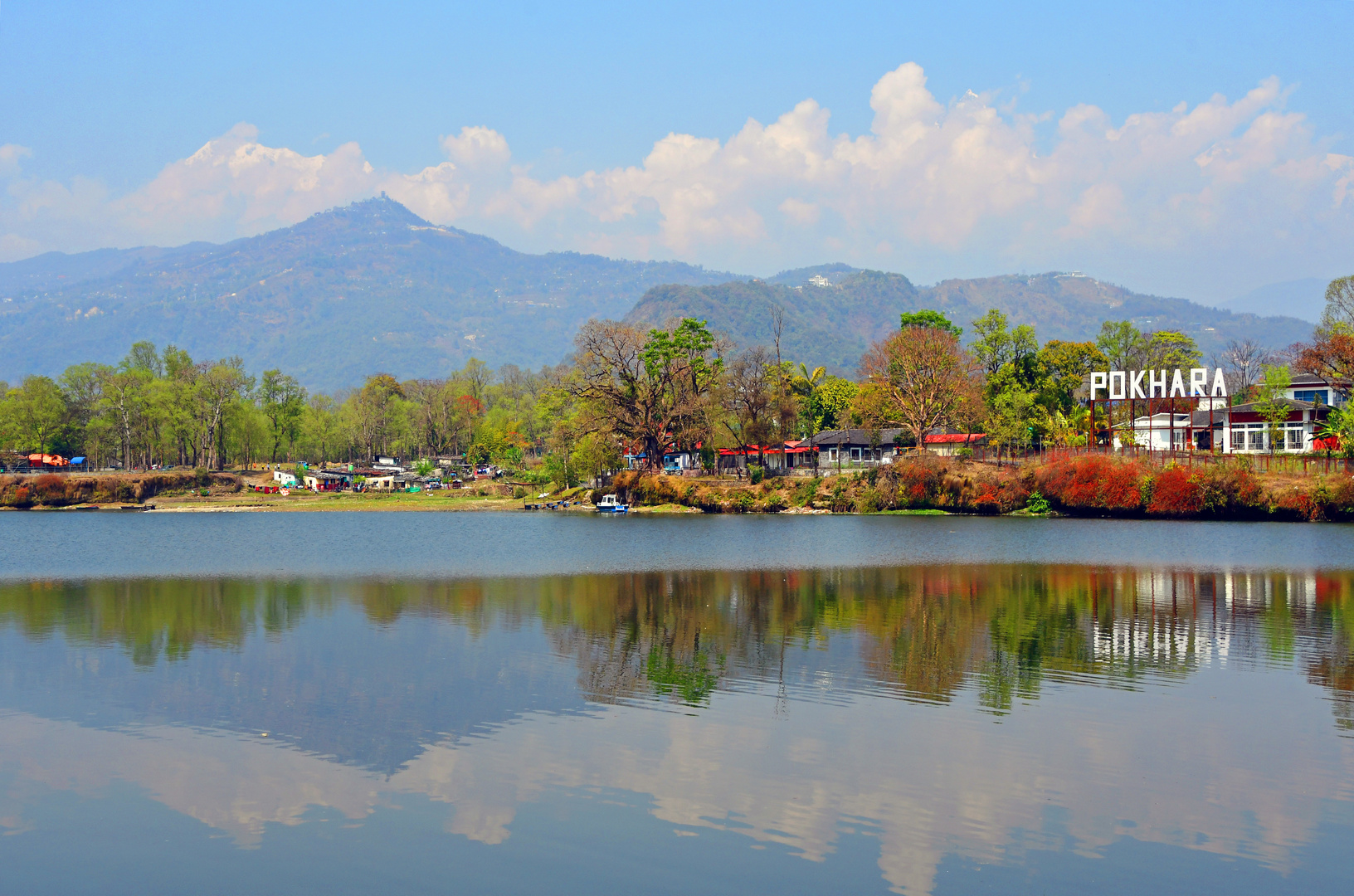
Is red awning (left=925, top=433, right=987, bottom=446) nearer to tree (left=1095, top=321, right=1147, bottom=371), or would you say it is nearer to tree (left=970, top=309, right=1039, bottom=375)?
tree (left=970, top=309, right=1039, bottom=375)

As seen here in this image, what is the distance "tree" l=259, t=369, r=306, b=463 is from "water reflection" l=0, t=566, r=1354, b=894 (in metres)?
129

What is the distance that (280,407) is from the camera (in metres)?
160

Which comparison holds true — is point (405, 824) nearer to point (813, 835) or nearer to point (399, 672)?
point (813, 835)

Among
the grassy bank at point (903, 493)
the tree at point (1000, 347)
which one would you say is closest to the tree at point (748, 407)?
the grassy bank at point (903, 493)

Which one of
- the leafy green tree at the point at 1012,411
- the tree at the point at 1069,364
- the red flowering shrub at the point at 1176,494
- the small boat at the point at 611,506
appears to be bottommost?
the small boat at the point at 611,506

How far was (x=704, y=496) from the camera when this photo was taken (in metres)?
103

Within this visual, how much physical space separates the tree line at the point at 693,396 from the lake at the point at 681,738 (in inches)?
2591

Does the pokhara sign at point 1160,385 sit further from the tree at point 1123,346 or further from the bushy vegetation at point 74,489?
the bushy vegetation at point 74,489

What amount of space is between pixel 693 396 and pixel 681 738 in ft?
300

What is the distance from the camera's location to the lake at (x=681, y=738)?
13.9 metres

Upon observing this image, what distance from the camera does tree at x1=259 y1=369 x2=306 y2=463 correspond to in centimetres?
15888

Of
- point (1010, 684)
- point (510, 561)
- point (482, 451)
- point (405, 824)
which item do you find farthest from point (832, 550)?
point (482, 451)

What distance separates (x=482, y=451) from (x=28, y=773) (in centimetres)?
16046

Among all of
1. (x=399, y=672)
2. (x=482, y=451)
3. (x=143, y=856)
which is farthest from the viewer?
(x=482, y=451)
